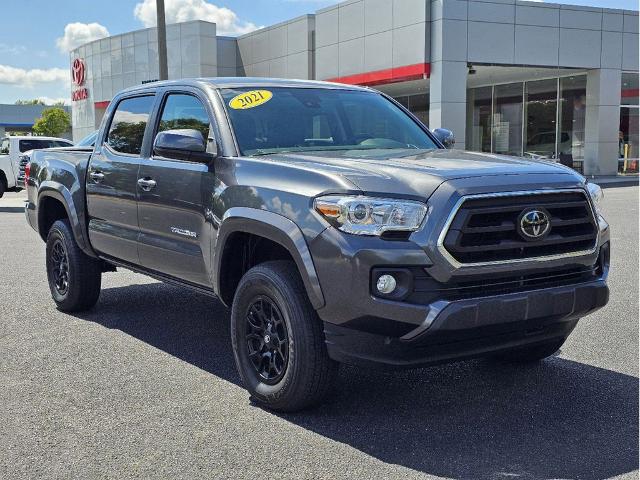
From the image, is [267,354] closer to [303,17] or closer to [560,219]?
[560,219]

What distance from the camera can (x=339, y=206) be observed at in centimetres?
360

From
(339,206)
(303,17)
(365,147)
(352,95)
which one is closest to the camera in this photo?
(339,206)

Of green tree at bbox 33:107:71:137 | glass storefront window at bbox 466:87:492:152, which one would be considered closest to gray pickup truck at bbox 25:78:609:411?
glass storefront window at bbox 466:87:492:152

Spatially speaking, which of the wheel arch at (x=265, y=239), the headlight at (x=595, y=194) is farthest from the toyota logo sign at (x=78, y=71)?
the headlight at (x=595, y=194)

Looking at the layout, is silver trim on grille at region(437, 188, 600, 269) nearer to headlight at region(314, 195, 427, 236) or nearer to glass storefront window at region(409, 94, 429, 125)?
headlight at region(314, 195, 427, 236)

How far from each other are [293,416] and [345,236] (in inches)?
46.0

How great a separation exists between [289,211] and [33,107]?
4027 inches

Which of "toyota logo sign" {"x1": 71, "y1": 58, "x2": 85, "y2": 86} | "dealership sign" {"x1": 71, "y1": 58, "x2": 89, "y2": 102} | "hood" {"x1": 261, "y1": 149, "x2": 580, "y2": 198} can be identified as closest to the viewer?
"hood" {"x1": 261, "y1": 149, "x2": 580, "y2": 198}

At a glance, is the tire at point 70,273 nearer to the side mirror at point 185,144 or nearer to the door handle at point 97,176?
the door handle at point 97,176

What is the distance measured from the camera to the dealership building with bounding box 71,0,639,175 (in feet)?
88.4

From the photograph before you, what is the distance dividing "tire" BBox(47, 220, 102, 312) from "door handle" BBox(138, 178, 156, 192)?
5.01 ft

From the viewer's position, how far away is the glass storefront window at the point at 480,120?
34.1 meters

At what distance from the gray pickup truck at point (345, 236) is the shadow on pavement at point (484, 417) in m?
0.27

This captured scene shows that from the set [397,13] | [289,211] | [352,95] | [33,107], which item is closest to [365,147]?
[352,95]
